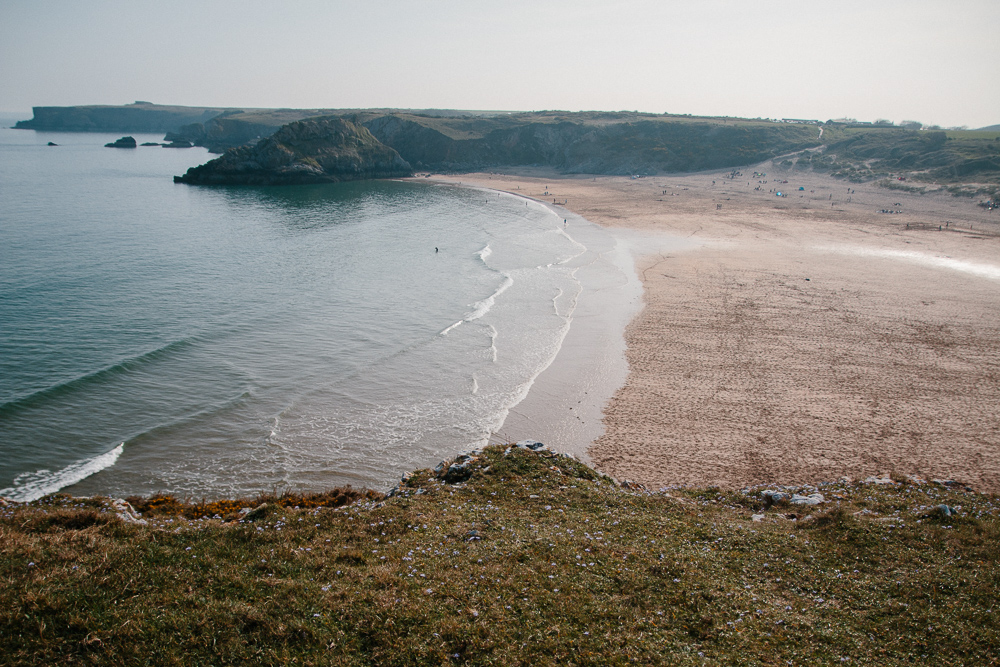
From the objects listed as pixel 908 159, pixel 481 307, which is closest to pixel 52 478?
pixel 481 307

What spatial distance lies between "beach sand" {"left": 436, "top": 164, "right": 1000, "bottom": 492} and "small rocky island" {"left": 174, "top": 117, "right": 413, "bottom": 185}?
7629 centimetres

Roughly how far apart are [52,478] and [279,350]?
11.8 m

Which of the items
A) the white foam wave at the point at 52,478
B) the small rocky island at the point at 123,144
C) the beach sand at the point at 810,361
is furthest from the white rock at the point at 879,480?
the small rocky island at the point at 123,144

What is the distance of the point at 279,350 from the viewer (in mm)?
27516

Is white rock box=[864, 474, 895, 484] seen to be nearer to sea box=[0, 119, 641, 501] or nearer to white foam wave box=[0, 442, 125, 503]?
sea box=[0, 119, 641, 501]

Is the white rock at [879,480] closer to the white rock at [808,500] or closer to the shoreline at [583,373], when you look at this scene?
the white rock at [808,500]

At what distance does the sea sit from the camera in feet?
60.5

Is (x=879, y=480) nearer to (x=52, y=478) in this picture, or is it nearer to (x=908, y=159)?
(x=52, y=478)

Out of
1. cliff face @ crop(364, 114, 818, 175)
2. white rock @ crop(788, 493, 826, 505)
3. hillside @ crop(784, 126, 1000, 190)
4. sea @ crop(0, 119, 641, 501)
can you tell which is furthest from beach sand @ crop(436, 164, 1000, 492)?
cliff face @ crop(364, 114, 818, 175)

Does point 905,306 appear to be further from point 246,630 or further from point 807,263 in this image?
point 246,630

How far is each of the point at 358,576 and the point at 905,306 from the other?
130 feet

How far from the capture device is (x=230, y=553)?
10.0 metres

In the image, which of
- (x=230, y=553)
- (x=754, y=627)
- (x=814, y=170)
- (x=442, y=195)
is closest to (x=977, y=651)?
(x=754, y=627)

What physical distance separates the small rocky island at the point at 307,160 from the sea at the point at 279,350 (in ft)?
145
